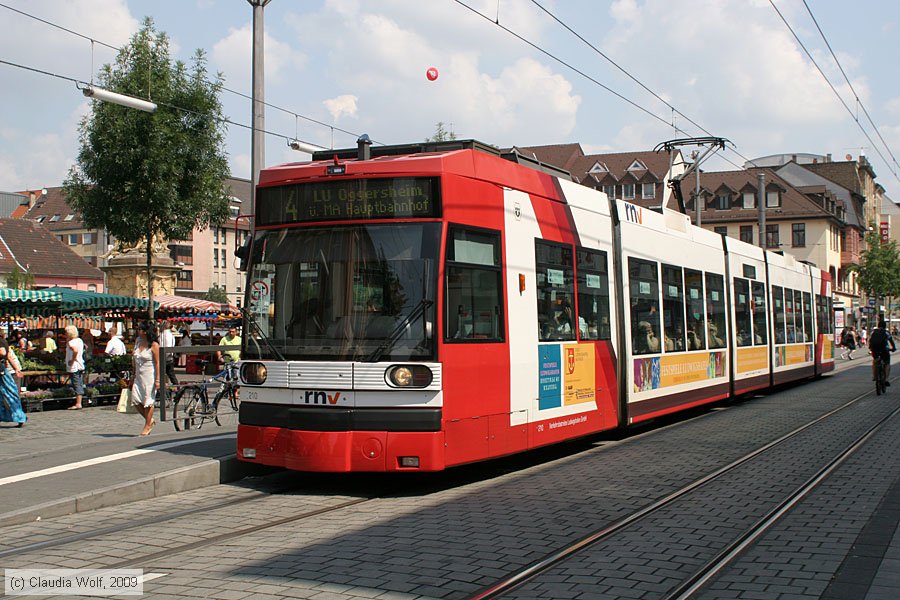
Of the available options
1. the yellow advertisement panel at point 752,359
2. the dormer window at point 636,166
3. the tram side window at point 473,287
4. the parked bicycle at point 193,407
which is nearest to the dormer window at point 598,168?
the dormer window at point 636,166

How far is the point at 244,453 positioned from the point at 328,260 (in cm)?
214

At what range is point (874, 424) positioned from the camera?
1574cm

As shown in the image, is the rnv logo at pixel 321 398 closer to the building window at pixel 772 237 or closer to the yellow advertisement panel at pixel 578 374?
the yellow advertisement panel at pixel 578 374

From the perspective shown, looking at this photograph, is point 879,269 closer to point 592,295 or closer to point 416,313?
point 592,295

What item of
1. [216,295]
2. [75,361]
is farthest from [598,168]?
[75,361]

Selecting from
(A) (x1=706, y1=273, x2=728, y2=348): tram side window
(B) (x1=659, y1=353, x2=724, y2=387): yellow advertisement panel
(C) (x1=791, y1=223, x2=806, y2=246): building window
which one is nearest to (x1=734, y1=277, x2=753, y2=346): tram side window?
(A) (x1=706, y1=273, x2=728, y2=348): tram side window

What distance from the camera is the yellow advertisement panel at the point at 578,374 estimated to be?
11.4m

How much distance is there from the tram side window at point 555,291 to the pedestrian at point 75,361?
11.6 metres

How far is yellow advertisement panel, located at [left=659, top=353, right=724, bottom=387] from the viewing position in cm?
1461

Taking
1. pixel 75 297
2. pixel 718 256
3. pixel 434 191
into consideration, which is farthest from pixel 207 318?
pixel 434 191

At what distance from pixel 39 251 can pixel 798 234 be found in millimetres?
57943

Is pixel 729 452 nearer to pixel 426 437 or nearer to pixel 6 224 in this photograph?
pixel 426 437

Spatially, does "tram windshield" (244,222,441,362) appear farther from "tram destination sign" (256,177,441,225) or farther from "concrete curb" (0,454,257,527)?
"concrete curb" (0,454,257,527)

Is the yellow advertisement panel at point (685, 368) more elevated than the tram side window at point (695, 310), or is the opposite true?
the tram side window at point (695, 310)
